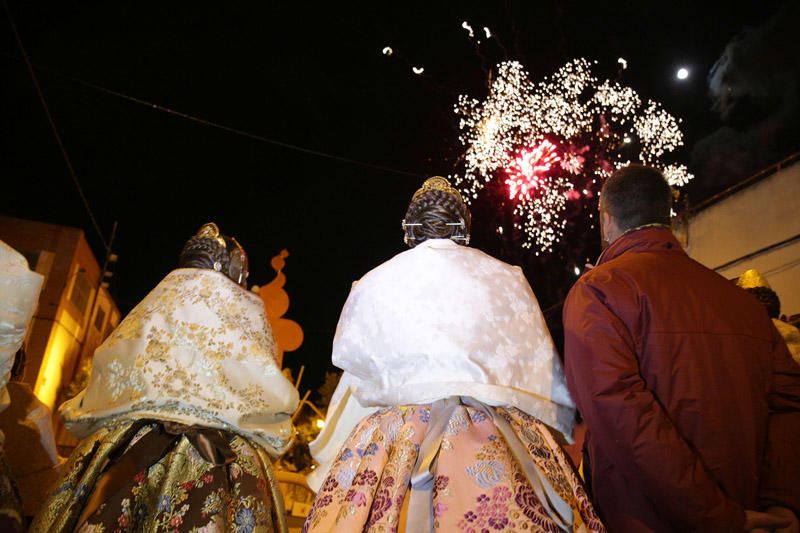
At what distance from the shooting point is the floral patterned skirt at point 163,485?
7.08 feet

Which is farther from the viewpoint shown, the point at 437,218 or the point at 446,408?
the point at 437,218

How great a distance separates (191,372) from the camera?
254cm

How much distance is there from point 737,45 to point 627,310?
38.2ft

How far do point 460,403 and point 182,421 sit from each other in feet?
3.75

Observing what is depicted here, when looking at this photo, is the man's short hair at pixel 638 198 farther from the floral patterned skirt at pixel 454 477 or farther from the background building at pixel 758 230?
the background building at pixel 758 230

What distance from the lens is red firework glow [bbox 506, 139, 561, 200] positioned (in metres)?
7.45

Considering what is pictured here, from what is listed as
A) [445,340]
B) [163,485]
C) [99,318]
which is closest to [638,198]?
[445,340]

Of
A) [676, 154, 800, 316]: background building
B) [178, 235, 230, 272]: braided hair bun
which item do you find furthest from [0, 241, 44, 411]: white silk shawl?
[676, 154, 800, 316]: background building

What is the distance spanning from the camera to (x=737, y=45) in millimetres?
11484

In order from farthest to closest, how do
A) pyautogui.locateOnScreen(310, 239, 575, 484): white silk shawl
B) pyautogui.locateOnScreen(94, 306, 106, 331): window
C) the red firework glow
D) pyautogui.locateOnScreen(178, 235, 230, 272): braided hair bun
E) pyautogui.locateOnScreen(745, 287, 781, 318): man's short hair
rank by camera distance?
pyautogui.locateOnScreen(94, 306, 106, 331): window, the red firework glow, pyautogui.locateOnScreen(745, 287, 781, 318): man's short hair, pyautogui.locateOnScreen(178, 235, 230, 272): braided hair bun, pyautogui.locateOnScreen(310, 239, 575, 484): white silk shawl

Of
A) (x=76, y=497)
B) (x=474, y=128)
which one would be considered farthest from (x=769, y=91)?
(x=76, y=497)

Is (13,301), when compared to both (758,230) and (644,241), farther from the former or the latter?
(758,230)

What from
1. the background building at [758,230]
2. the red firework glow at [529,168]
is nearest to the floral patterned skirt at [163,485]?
the red firework glow at [529,168]

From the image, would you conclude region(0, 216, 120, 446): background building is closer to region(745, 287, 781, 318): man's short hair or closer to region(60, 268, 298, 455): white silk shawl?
region(60, 268, 298, 455): white silk shawl
